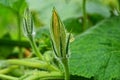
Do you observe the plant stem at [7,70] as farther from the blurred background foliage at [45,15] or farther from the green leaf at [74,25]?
the green leaf at [74,25]

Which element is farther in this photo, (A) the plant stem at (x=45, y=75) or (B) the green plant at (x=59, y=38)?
(A) the plant stem at (x=45, y=75)

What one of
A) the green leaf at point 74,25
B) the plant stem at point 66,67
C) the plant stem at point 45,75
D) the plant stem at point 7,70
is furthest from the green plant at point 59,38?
the green leaf at point 74,25

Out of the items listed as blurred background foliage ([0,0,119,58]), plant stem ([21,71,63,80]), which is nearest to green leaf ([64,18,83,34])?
blurred background foliage ([0,0,119,58])

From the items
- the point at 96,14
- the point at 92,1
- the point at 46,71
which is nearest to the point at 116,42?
the point at 46,71

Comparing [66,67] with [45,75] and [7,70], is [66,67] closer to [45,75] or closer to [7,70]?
[45,75]

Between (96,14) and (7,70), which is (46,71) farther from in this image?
(96,14)

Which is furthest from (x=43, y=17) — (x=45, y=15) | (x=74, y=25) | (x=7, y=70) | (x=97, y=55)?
(x=97, y=55)

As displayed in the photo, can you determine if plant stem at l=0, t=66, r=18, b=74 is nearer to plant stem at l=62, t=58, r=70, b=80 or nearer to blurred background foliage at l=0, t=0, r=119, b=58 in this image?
blurred background foliage at l=0, t=0, r=119, b=58

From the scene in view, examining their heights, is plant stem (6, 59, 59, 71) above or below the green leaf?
below
